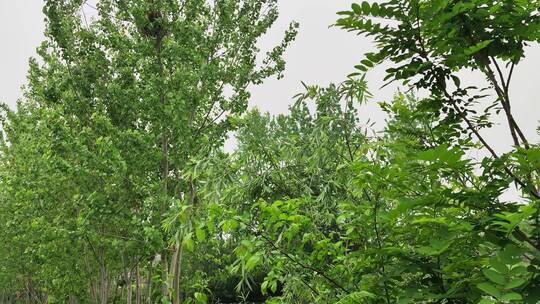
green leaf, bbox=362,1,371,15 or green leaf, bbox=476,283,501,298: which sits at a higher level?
green leaf, bbox=362,1,371,15

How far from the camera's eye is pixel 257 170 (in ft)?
16.1

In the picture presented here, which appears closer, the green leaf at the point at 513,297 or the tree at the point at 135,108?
the green leaf at the point at 513,297

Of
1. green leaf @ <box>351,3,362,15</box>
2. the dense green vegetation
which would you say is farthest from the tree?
green leaf @ <box>351,3,362,15</box>

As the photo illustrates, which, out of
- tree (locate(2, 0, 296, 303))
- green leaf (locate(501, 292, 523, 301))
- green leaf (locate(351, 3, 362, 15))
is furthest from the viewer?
tree (locate(2, 0, 296, 303))

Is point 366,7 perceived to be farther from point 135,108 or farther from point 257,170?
point 135,108

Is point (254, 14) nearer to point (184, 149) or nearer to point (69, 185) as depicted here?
point (184, 149)

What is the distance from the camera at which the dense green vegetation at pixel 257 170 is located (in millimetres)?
2047

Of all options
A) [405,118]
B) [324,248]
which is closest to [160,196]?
[324,248]

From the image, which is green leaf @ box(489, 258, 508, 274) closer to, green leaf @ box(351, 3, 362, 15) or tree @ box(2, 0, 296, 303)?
green leaf @ box(351, 3, 362, 15)

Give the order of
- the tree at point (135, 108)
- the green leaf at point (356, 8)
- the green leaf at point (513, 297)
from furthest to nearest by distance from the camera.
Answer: the tree at point (135, 108) < the green leaf at point (356, 8) < the green leaf at point (513, 297)

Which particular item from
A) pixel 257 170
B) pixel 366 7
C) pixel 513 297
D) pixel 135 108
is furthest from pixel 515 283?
pixel 135 108

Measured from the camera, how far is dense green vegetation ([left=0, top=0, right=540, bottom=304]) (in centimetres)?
205

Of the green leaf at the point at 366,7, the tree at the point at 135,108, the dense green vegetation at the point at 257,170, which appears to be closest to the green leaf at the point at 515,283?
the dense green vegetation at the point at 257,170

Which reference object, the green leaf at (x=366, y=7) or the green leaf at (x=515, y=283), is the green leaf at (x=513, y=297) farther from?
the green leaf at (x=366, y=7)
